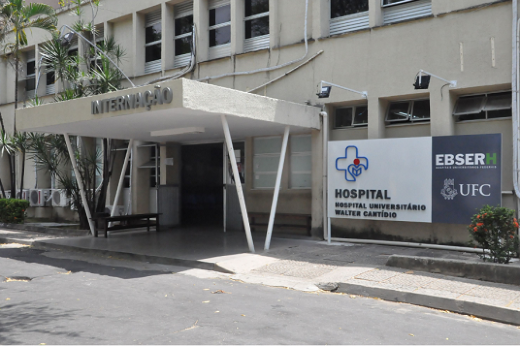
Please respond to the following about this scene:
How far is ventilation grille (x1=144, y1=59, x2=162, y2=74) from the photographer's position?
→ 17141mm

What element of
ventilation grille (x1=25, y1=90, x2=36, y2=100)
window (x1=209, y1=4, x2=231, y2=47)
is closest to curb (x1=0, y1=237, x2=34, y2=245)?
window (x1=209, y1=4, x2=231, y2=47)

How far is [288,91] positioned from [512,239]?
23.1 ft

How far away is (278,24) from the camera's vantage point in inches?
539

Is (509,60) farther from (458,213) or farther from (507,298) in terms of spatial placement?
(507,298)

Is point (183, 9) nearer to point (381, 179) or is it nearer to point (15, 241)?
point (15, 241)

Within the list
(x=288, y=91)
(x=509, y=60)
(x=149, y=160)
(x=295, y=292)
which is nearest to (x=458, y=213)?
(x=509, y=60)

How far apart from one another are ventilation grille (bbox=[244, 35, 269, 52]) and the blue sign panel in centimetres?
599

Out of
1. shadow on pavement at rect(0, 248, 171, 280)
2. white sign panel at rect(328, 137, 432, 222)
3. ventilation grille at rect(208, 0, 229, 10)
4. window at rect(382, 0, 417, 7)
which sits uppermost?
ventilation grille at rect(208, 0, 229, 10)

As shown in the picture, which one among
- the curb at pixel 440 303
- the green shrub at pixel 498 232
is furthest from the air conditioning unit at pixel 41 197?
the green shrub at pixel 498 232

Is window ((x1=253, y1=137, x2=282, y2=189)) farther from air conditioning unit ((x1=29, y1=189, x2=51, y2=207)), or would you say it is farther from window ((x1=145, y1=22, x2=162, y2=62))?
air conditioning unit ((x1=29, y1=189, x2=51, y2=207))

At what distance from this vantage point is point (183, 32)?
16.4 metres

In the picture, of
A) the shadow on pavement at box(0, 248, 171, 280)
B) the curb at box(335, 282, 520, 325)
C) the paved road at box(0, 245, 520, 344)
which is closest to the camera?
the paved road at box(0, 245, 520, 344)

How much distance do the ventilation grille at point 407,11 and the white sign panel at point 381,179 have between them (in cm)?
317

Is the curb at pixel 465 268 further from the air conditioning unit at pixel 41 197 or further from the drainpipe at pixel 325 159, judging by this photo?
the air conditioning unit at pixel 41 197
